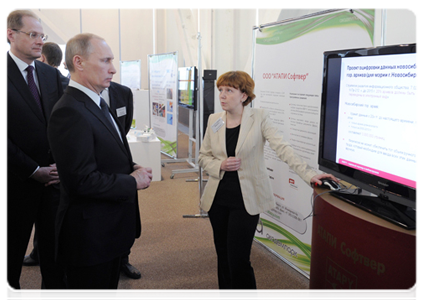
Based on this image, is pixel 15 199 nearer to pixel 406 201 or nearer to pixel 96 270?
pixel 96 270

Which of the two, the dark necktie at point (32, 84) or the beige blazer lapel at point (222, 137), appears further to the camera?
the beige blazer lapel at point (222, 137)

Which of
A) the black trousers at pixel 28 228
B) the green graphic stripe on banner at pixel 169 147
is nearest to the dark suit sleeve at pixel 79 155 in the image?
the black trousers at pixel 28 228

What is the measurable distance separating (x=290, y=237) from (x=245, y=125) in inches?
48.5

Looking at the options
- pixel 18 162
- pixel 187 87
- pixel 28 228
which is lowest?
pixel 28 228

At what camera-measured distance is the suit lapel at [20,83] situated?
200cm

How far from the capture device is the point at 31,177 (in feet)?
6.66

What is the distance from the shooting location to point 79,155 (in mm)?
1431

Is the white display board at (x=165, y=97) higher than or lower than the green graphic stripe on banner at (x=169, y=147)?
higher

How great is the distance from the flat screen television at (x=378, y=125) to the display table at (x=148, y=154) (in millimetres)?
4068

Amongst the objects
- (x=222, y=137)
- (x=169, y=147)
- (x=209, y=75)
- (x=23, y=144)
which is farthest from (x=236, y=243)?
(x=169, y=147)

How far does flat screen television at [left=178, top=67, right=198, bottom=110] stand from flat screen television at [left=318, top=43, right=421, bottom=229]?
3.98 m

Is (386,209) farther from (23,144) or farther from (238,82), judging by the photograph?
(23,144)

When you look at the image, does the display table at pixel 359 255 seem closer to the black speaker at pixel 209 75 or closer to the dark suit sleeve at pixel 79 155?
the dark suit sleeve at pixel 79 155

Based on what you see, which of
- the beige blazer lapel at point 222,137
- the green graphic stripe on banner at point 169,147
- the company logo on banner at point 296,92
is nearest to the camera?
the beige blazer lapel at point 222,137
